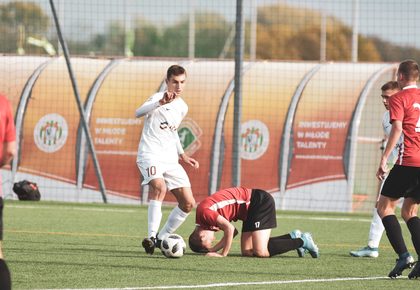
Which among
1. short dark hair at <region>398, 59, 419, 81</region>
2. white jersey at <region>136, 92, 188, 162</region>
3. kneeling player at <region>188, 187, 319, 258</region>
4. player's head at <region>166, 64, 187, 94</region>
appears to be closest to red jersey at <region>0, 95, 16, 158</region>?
short dark hair at <region>398, 59, 419, 81</region>

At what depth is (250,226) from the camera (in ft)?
39.5

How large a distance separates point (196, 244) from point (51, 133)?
1341 cm

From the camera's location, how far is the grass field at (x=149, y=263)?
31.6 feet

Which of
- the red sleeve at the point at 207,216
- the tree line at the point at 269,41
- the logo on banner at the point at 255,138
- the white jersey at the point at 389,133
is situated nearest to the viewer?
the white jersey at the point at 389,133

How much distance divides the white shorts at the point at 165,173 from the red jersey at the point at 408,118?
318cm

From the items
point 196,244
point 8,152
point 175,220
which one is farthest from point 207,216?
point 8,152

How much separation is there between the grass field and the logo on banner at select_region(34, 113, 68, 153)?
766 centimetres

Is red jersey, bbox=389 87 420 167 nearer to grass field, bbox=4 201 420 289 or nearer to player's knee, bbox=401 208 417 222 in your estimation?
player's knee, bbox=401 208 417 222

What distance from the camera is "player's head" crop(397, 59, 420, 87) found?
1016 centimetres

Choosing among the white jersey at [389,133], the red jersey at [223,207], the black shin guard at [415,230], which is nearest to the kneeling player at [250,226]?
the red jersey at [223,207]

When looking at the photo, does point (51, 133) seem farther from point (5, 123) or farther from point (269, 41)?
point (269, 41)

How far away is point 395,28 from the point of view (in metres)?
22.4

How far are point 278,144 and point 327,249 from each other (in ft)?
36.1

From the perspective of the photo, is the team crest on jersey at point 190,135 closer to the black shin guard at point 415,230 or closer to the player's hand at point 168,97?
the player's hand at point 168,97
